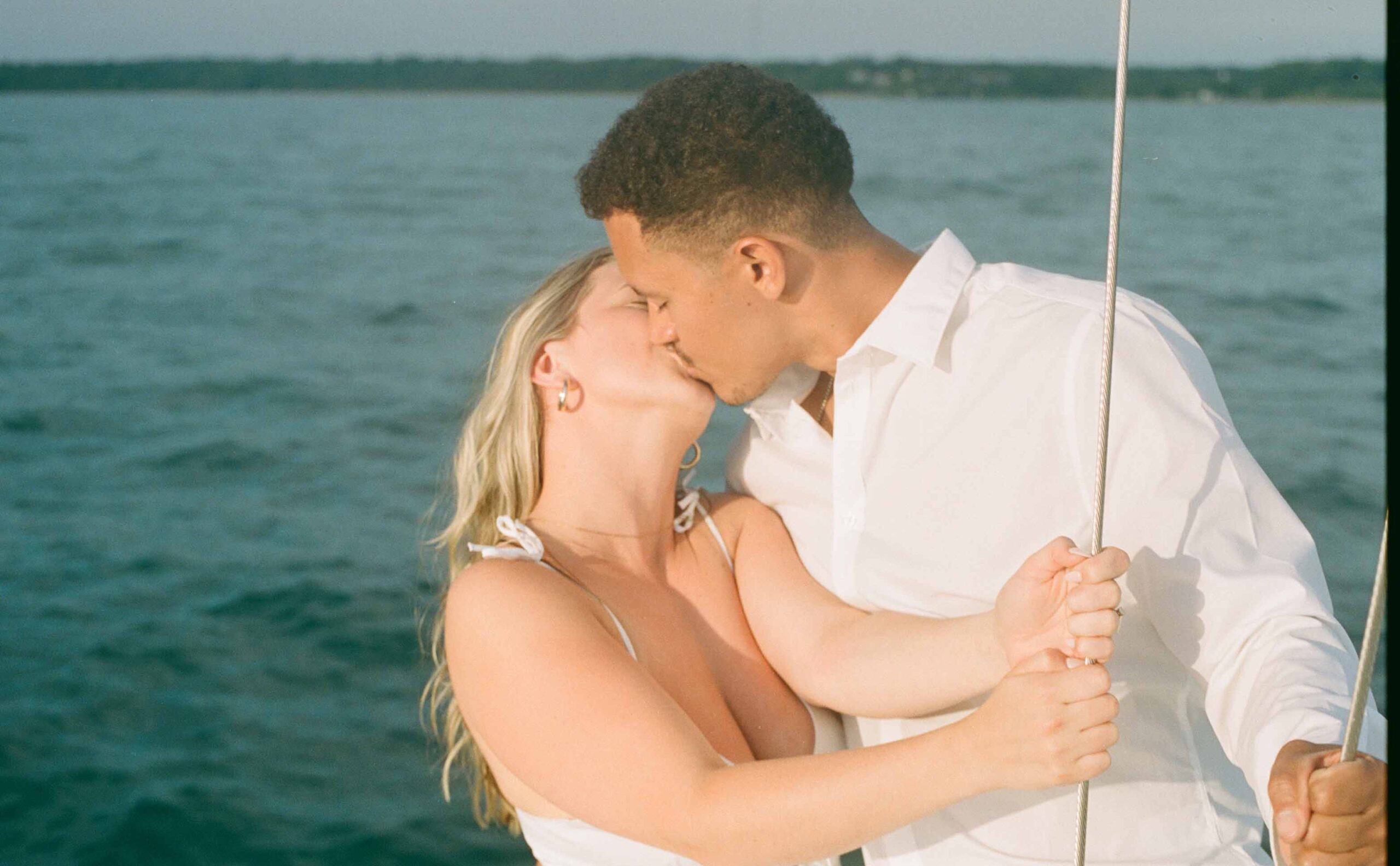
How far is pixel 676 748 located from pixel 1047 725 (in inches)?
20.7

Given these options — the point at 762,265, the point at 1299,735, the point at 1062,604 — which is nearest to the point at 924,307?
the point at 762,265

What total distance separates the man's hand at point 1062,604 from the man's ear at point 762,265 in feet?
2.25

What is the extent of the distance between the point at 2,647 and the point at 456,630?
657 centimetres

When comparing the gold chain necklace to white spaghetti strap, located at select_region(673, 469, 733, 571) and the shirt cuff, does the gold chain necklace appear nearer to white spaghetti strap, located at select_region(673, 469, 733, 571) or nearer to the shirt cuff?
white spaghetti strap, located at select_region(673, 469, 733, 571)

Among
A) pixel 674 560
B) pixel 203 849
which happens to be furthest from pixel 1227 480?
pixel 203 849

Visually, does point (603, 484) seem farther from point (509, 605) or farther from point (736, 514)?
point (509, 605)

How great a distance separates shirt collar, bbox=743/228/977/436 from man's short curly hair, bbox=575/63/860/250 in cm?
16

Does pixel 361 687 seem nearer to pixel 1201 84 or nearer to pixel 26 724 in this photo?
pixel 26 724

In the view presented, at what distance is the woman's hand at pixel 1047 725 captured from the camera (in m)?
1.57

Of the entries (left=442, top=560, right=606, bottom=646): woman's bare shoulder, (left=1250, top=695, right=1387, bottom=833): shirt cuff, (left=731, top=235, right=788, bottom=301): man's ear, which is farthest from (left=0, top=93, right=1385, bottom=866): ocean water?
(left=1250, top=695, right=1387, bottom=833): shirt cuff

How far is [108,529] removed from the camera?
31.0 ft

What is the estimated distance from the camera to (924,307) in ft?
7.23

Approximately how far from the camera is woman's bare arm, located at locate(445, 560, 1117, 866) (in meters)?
1.61

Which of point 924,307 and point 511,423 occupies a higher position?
point 924,307
